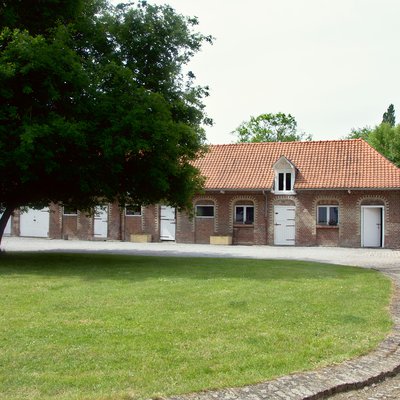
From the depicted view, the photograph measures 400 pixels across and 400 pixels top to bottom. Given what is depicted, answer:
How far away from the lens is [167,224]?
3338cm

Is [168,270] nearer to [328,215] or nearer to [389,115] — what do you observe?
[328,215]

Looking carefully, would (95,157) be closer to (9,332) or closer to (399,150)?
(9,332)

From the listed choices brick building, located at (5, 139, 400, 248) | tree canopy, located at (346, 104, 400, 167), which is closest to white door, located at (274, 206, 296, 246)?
brick building, located at (5, 139, 400, 248)

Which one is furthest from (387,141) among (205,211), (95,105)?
(95,105)

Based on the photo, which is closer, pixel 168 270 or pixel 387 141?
pixel 168 270

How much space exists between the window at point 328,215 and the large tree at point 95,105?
1207cm

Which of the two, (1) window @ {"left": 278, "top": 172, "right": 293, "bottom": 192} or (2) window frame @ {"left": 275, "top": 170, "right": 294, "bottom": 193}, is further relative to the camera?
(1) window @ {"left": 278, "top": 172, "right": 293, "bottom": 192}

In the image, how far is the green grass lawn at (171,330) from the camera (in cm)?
530

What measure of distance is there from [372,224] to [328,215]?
96.8 inches

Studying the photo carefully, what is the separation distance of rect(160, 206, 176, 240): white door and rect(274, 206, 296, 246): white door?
658cm

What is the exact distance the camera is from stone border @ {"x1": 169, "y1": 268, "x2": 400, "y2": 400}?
4.92 m

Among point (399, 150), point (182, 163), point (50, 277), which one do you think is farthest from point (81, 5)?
point (399, 150)

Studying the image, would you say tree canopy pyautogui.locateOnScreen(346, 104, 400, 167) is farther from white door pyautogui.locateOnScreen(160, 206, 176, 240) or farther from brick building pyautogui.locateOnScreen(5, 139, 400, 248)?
white door pyautogui.locateOnScreen(160, 206, 176, 240)

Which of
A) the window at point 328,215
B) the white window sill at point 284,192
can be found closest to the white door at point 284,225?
the white window sill at point 284,192
